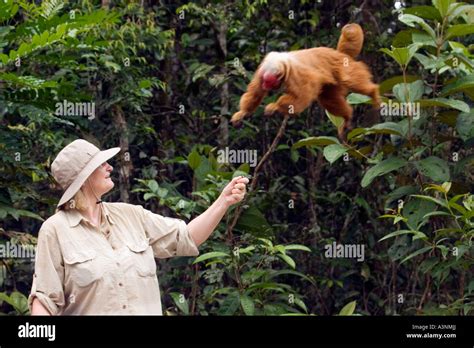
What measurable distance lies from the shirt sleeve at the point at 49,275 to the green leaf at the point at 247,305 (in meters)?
1.34

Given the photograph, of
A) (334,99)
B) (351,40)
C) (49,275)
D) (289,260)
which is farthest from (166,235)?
(289,260)

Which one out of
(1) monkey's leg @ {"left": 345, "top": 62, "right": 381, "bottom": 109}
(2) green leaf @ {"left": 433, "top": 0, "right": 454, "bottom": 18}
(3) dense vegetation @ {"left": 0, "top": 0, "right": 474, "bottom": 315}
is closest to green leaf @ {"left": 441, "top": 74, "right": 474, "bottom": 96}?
(3) dense vegetation @ {"left": 0, "top": 0, "right": 474, "bottom": 315}

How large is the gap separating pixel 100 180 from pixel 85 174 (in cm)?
5

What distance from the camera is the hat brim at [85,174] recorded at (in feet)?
7.32

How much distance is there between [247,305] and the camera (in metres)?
3.45

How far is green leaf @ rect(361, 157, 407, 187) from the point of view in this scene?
10.8 ft

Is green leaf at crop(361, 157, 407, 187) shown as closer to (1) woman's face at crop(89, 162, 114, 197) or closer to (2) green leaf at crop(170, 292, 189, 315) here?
(2) green leaf at crop(170, 292, 189, 315)

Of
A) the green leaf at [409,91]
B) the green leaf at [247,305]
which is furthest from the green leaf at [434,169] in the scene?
the green leaf at [247,305]

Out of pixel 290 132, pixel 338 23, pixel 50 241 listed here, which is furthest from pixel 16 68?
pixel 50 241

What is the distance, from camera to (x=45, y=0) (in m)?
3.76

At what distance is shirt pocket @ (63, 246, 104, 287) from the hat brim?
0.45 ft

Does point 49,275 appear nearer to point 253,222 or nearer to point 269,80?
point 269,80

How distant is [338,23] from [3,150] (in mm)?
1769
